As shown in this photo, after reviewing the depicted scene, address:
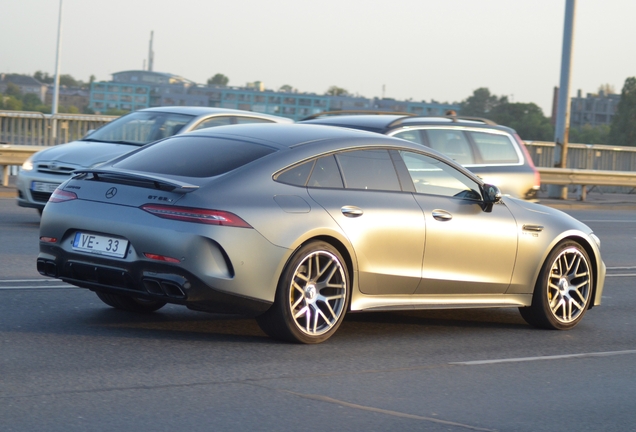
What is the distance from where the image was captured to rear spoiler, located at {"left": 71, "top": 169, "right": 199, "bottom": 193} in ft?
22.0

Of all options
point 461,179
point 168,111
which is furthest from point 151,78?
point 461,179

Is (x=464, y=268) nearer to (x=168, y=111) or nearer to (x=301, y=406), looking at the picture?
(x=301, y=406)

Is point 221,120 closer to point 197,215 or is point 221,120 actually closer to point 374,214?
point 374,214

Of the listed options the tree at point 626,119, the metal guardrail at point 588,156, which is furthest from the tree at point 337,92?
the metal guardrail at point 588,156

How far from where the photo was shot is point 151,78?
4589 inches

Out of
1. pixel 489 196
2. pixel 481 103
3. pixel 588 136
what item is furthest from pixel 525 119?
pixel 489 196

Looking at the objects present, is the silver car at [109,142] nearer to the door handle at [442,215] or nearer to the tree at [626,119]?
the door handle at [442,215]

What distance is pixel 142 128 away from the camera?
14.4 m

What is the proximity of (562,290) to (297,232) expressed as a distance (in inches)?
110

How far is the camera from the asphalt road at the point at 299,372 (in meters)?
5.23

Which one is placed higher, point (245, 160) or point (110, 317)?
point (245, 160)

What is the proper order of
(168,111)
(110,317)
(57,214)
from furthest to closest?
(168,111), (110,317), (57,214)

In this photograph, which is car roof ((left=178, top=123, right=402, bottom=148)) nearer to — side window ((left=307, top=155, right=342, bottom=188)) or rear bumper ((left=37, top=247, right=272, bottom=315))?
side window ((left=307, top=155, right=342, bottom=188))

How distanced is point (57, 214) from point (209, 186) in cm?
113
